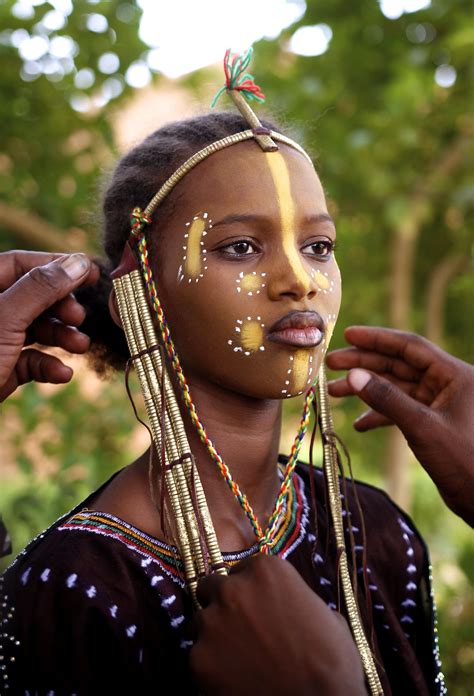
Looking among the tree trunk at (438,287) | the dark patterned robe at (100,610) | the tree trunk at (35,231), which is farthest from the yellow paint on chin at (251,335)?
the tree trunk at (438,287)

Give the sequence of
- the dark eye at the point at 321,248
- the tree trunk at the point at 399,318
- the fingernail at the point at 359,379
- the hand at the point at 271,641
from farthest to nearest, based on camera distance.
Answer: the tree trunk at the point at 399,318
the fingernail at the point at 359,379
the dark eye at the point at 321,248
the hand at the point at 271,641

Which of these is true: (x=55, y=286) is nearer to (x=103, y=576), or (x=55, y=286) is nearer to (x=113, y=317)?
(x=113, y=317)

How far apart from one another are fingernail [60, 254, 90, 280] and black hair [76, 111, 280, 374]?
5.5 inches

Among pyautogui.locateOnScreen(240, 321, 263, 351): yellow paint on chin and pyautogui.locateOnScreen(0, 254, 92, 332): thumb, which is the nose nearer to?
pyautogui.locateOnScreen(240, 321, 263, 351): yellow paint on chin

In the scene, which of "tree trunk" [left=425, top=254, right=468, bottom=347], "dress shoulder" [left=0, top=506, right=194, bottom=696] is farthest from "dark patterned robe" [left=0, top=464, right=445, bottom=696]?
"tree trunk" [left=425, top=254, right=468, bottom=347]

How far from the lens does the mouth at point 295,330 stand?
1666 millimetres

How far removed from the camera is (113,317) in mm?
1890

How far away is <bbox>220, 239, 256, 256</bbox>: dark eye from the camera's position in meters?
1.69

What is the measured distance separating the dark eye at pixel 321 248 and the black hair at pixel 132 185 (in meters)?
0.32

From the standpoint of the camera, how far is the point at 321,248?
1.82 m

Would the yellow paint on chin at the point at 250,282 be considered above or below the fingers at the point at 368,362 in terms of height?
below

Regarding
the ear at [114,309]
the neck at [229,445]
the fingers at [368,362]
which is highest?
the ear at [114,309]

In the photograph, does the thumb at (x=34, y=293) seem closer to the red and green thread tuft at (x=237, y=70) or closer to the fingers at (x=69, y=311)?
the fingers at (x=69, y=311)

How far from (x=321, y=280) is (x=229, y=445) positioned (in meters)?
0.43
